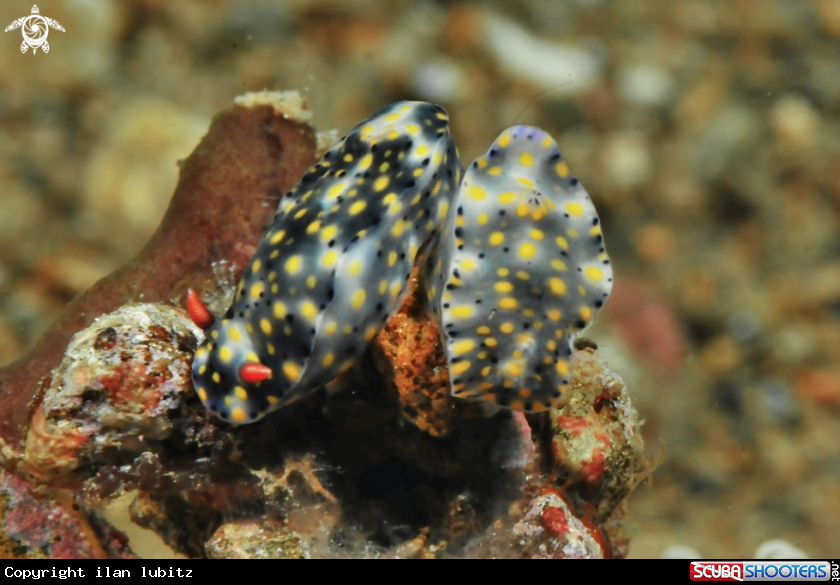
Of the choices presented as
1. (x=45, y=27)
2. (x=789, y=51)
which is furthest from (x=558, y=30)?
(x=45, y=27)

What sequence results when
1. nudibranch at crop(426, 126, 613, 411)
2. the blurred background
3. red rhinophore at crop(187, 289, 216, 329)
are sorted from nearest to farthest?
nudibranch at crop(426, 126, 613, 411) < red rhinophore at crop(187, 289, 216, 329) < the blurred background

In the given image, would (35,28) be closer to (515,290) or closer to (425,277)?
(425,277)

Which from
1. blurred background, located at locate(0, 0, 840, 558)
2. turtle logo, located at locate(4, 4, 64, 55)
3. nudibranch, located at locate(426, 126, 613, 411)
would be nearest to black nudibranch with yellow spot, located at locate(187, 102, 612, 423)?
nudibranch, located at locate(426, 126, 613, 411)

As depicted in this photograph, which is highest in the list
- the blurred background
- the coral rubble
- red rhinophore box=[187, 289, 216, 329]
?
the blurred background

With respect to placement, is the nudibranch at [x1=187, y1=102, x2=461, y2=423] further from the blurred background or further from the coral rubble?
the blurred background

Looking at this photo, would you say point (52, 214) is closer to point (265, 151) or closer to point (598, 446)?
point (265, 151)

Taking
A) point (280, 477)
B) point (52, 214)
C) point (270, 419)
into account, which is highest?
point (52, 214)
